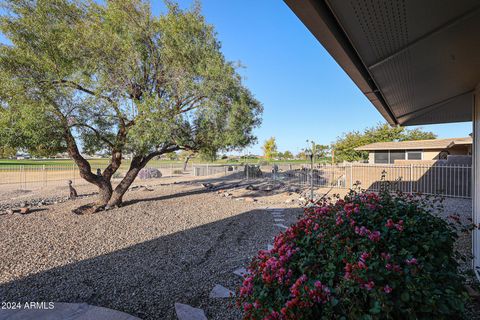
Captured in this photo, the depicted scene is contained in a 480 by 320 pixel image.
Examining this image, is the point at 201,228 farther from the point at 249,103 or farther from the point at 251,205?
the point at 249,103

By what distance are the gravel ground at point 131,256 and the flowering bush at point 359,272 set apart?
3.81 feet

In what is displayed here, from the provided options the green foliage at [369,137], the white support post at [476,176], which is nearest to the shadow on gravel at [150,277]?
the white support post at [476,176]

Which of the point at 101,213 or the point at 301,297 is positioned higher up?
the point at 301,297

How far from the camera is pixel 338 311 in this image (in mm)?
1391

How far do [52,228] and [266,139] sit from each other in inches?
1848

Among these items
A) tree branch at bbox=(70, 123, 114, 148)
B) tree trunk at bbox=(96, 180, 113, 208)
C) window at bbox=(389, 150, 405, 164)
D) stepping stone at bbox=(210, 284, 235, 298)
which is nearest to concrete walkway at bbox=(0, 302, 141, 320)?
stepping stone at bbox=(210, 284, 235, 298)

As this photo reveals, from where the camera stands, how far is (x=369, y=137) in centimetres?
2509

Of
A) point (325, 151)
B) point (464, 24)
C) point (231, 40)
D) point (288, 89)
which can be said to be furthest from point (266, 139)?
point (464, 24)

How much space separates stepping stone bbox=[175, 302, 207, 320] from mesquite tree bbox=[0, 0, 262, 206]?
4337 millimetres

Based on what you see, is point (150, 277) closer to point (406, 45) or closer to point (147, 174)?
point (406, 45)

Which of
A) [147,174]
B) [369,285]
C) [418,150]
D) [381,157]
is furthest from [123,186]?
[418,150]

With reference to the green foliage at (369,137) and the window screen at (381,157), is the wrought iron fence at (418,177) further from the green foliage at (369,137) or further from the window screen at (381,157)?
the green foliage at (369,137)

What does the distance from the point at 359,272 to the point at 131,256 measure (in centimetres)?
386

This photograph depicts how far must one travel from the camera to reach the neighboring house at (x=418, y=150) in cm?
1555
